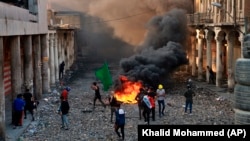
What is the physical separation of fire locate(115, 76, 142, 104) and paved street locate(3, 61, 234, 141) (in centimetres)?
86

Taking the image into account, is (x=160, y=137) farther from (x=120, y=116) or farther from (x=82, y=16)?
(x=82, y=16)

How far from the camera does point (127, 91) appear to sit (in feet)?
67.4

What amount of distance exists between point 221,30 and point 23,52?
11468 millimetres

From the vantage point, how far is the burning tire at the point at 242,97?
471 cm

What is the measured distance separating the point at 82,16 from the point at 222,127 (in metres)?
48.5

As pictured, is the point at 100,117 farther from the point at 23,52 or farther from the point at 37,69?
the point at 37,69

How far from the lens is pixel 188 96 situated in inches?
645

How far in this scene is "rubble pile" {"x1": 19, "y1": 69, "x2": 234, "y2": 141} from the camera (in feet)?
43.0

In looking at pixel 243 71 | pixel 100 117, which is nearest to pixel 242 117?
pixel 243 71

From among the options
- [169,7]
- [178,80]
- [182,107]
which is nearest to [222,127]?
[182,107]

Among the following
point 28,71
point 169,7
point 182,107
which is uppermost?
point 169,7

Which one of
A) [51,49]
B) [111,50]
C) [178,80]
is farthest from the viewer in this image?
[111,50]

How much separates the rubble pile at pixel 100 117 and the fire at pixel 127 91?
0.86m

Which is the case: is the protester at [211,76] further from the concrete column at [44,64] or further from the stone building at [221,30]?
the concrete column at [44,64]
